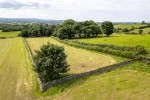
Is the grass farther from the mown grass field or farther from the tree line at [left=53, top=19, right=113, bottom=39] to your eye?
the tree line at [left=53, top=19, right=113, bottom=39]

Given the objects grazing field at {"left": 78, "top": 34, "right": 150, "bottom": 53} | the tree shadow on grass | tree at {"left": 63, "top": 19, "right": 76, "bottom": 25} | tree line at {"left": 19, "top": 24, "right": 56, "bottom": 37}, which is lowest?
tree line at {"left": 19, "top": 24, "right": 56, "bottom": 37}

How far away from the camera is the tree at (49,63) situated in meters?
42.7

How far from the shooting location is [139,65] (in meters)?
48.8

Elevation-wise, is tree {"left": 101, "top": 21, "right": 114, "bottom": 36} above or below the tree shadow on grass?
above

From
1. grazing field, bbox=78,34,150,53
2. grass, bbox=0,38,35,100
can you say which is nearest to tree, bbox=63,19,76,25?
grazing field, bbox=78,34,150,53

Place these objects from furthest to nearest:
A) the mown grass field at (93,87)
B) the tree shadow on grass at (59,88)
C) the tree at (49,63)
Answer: the tree at (49,63) < the tree shadow on grass at (59,88) < the mown grass field at (93,87)

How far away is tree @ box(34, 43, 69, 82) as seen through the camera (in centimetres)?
4274

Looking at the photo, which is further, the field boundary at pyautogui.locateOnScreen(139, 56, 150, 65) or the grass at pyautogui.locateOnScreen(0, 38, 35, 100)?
the field boundary at pyautogui.locateOnScreen(139, 56, 150, 65)

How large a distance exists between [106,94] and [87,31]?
271 feet

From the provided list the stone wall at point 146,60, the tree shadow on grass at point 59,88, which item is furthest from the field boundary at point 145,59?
the tree shadow on grass at point 59,88

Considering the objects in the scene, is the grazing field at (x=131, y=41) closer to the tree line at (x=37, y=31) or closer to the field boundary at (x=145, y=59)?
the field boundary at (x=145, y=59)

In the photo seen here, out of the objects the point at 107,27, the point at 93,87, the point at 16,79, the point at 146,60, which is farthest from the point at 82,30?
the point at 93,87

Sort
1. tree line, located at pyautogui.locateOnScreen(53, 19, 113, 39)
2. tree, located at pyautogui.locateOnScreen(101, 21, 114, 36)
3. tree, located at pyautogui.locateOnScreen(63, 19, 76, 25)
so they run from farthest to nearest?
1. tree, located at pyautogui.locateOnScreen(63, 19, 76, 25)
2. tree, located at pyautogui.locateOnScreen(101, 21, 114, 36)
3. tree line, located at pyautogui.locateOnScreen(53, 19, 113, 39)

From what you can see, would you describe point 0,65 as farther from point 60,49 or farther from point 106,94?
point 106,94
